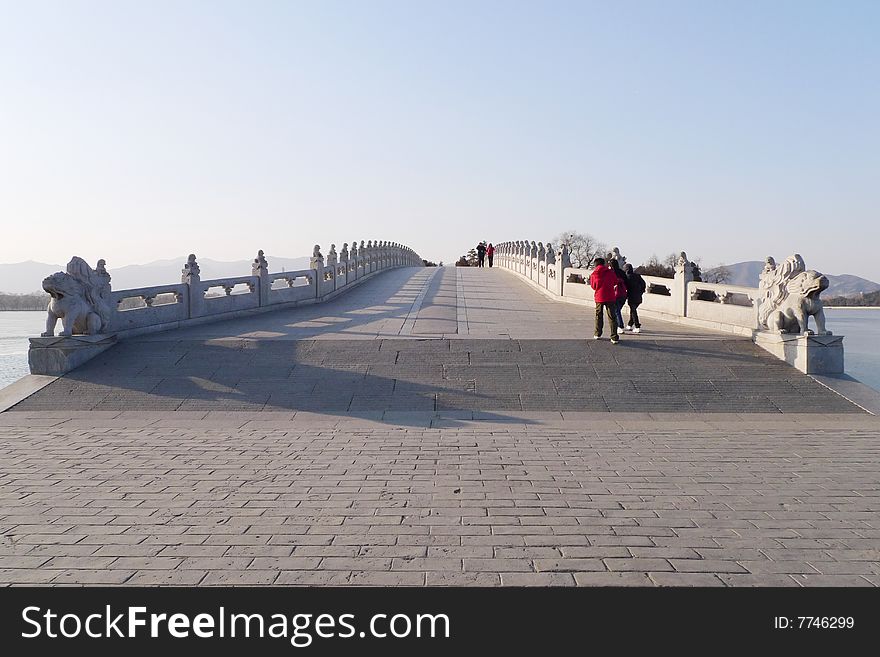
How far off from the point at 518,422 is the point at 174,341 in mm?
6669

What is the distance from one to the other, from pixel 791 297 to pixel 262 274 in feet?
37.7

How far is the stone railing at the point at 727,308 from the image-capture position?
34.3 ft

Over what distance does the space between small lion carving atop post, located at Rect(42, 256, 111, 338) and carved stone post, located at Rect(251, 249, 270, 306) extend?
204 inches

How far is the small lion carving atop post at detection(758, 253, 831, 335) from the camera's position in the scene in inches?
419

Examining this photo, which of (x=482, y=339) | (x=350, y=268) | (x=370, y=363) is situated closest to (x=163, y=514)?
(x=370, y=363)

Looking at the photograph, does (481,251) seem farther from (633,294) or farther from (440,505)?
(440,505)

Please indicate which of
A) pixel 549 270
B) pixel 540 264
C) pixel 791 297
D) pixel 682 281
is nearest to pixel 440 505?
pixel 791 297

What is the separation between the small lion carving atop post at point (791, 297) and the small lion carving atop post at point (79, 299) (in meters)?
10.9

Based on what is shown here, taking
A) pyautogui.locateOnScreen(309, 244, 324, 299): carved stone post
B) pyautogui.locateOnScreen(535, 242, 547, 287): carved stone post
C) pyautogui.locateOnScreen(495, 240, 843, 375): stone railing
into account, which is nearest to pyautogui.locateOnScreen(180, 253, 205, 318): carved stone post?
pyautogui.locateOnScreen(309, 244, 324, 299): carved stone post

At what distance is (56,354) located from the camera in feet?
34.8

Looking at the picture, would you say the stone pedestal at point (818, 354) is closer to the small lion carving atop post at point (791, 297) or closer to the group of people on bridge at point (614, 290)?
the small lion carving atop post at point (791, 297)

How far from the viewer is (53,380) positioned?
10.2 m

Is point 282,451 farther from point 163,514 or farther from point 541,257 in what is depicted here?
point 541,257

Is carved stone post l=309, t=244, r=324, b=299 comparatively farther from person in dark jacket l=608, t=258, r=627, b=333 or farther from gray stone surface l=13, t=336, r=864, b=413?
person in dark jacket l=608, t=258, r=627, b=333
